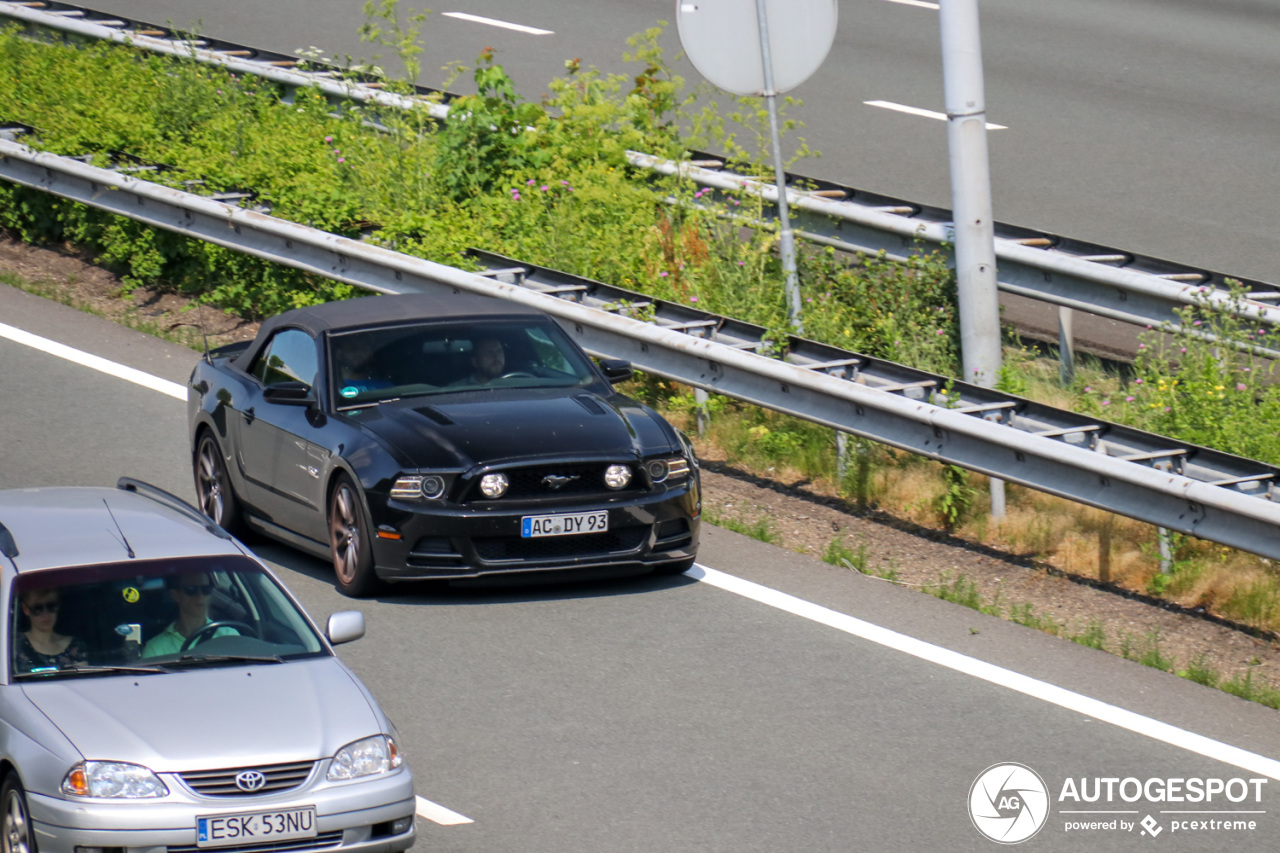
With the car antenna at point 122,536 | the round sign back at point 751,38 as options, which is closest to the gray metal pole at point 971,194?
the round sign back at point 751,38

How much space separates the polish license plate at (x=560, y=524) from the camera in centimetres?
946

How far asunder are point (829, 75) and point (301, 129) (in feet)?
24.4

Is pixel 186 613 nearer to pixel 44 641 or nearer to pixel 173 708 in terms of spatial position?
pixel 44 641

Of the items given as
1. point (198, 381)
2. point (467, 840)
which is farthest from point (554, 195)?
point (467, 840)

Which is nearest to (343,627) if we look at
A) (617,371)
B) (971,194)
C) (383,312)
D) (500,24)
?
(617,371)

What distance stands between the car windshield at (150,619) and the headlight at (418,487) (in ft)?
7.46

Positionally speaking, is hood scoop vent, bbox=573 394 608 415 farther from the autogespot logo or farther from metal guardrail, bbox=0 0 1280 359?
the autogespot logo

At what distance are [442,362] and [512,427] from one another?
3.08 feet

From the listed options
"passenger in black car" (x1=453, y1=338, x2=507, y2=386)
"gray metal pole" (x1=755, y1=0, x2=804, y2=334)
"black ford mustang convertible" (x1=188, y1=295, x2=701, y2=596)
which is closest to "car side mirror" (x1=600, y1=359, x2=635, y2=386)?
"black ford mustang convertible" (x1=188, y1=295, x2=701, y2=596)

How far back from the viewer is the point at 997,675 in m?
8.66

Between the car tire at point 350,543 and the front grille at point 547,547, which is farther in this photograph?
the car tire at point 350,543

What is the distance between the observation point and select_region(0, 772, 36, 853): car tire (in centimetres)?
607

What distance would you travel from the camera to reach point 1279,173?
1792 cm

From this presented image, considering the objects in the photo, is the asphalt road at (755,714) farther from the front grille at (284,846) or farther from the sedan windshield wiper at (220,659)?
the sedan windshield wiper at (220,659)
